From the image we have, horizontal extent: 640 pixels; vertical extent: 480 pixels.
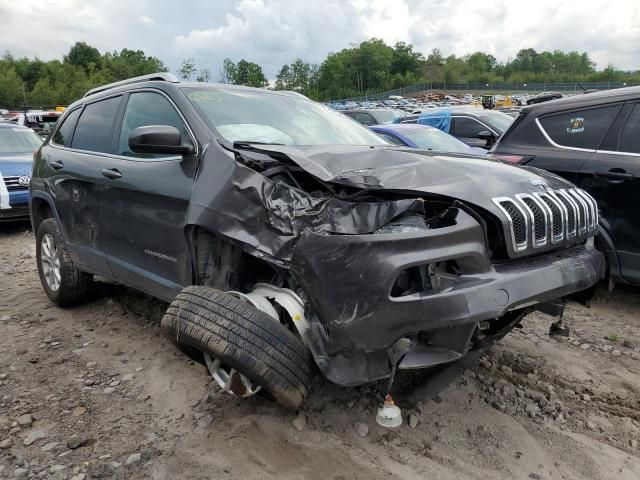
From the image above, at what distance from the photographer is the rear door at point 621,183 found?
408 centimetres

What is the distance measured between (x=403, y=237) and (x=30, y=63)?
102412 mm

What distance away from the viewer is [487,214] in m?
2.32

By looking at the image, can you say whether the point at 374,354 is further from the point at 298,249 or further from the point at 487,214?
the point at 487,214

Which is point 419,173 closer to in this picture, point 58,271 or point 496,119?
point 58,271

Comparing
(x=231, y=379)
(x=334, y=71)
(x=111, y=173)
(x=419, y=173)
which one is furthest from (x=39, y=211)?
(x=334, y=71)

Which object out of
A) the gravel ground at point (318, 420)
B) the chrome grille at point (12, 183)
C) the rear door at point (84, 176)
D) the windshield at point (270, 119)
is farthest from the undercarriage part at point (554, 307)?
the chrome grille at point (12, 183)

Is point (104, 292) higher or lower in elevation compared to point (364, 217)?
lower

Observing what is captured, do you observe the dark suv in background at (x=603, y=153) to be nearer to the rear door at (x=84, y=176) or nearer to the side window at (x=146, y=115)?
the side window at (x=146, y=115)

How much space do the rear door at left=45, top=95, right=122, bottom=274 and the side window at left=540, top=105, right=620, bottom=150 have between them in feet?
11.9

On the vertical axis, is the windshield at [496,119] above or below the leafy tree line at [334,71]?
below

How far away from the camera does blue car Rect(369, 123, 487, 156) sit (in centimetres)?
746

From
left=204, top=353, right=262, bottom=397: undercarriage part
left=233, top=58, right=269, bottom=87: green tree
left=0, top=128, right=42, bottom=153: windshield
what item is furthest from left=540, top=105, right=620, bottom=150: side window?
left=233, top=58, right=269, bottom=87: green tree

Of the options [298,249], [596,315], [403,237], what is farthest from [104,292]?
[596,315]

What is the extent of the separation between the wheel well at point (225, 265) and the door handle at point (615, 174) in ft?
9.59
